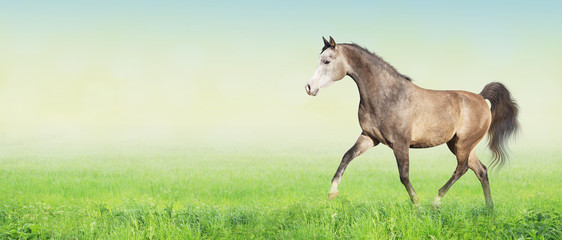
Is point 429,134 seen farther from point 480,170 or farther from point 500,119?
point 500,119

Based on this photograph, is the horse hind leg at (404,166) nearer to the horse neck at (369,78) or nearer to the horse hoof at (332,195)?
the horse neck at (369,78)

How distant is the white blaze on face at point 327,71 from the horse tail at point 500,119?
3.80 metres

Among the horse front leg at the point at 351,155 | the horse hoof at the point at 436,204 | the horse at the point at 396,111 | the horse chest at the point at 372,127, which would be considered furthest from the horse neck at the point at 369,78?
the horse hoof at the point at 436,204

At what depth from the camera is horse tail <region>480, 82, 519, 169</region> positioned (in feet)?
32.4

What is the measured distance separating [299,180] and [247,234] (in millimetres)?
8073

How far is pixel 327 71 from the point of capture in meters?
7.73

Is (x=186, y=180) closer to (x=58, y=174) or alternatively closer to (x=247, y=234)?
(x=58, y=174)

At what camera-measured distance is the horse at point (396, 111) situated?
25.9 ft

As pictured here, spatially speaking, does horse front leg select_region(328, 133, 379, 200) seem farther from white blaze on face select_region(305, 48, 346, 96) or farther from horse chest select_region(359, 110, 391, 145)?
white blaze on face select_region(305, 48, 346, 96)

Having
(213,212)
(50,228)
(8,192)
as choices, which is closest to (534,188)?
(213,212)

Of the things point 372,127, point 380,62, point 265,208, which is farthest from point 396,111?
point 265,208

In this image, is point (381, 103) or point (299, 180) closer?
point (381, 103)

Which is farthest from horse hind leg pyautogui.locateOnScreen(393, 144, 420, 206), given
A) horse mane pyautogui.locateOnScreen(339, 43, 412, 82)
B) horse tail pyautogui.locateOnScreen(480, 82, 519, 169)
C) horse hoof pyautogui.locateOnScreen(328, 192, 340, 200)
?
horse tail pyautogui.locateOnScreen(480, 82, 519, 169)

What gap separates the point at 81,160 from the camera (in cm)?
2339
